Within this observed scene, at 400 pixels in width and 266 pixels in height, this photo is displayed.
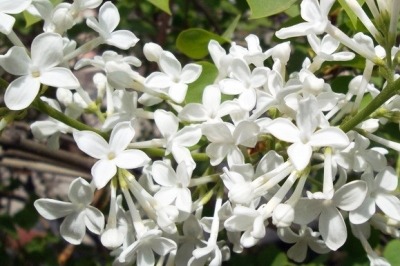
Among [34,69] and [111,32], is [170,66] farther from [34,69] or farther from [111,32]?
[34,69]

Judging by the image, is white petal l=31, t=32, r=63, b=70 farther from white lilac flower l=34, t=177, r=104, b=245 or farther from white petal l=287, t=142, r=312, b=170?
white petal l=287, t=142, r=312, b=170

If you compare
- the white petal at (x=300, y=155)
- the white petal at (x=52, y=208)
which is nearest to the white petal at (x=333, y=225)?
the white petal at (x=300, y=155)

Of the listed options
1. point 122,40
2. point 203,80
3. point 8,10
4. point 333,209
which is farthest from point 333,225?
point 8,10

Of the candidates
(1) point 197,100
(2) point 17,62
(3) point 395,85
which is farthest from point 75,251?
(3) point 395,85

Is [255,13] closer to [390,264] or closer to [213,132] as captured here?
[213,132]

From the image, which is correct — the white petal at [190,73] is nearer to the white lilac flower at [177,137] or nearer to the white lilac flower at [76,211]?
the white lilac flower at [177,137]

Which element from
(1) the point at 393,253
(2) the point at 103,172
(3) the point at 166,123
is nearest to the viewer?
(2) the point at 103,172

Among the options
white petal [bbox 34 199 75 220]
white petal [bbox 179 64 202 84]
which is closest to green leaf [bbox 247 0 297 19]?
white petal [bbox 179 64 202 84]
